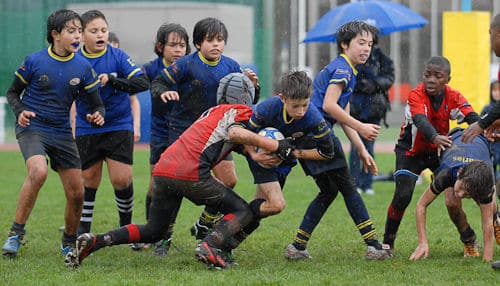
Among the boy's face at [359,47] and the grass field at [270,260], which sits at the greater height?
the boy's face at [359,47]

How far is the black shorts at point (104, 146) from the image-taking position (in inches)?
312

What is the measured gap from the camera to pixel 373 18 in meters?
13.3

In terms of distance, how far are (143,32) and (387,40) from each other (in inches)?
482

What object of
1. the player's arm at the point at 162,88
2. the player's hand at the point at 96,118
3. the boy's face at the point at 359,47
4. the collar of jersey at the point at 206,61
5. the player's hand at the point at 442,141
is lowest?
the player's hand at the point at 442,141

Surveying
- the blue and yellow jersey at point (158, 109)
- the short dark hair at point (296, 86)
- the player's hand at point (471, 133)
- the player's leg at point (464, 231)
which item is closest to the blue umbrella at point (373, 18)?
the blue and yellow jersey at point (158, 109)

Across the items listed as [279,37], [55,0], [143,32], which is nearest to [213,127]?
[55,0]

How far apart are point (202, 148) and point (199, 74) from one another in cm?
117

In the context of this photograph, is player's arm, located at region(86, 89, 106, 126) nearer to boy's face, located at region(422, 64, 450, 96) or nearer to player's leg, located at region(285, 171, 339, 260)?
player's leg, located at region(285, 171, 339, 260)

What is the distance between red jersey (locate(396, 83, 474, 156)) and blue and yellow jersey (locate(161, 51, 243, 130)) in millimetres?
1470

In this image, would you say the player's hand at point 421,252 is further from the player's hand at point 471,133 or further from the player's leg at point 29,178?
the player's leg at point 29,178

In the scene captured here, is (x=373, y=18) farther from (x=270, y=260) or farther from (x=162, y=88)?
(x=270, y=260)

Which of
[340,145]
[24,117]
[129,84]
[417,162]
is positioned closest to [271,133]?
[340,145]

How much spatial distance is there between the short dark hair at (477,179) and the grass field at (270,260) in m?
0.54

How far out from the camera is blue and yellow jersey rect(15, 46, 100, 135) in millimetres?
7230
